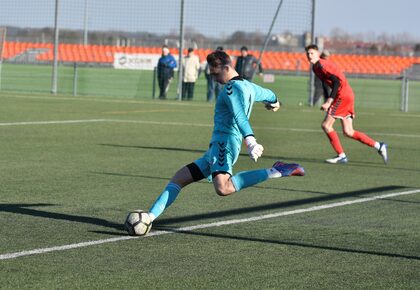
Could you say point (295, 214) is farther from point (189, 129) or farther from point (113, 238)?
point (189, 129)

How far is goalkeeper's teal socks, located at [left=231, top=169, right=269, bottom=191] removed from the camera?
9.88 meters

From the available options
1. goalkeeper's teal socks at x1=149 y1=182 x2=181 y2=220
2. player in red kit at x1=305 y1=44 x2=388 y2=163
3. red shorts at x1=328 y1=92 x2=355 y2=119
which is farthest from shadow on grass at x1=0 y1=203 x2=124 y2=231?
red shorts at x1=328 y1=92 x2=355 y2=119

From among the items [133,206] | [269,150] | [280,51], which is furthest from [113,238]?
[280,51]

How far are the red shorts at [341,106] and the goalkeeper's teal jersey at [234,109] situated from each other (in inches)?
336

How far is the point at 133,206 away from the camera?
11.5 m

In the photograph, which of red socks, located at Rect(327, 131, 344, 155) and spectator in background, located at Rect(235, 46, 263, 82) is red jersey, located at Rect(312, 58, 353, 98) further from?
spectator in background, located at Rect(235, 46, 263, 82)

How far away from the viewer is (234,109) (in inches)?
373

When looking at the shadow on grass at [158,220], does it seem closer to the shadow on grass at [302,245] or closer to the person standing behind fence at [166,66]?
the shadow on grass at [302,245]

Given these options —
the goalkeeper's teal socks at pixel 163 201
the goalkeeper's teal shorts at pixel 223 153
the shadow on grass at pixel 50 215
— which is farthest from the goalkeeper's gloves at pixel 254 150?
the shadow on grass at pixel 50 215

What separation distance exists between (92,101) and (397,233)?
2501cm

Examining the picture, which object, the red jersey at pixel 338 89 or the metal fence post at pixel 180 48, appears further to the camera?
the metal fence post at pixel 180 48

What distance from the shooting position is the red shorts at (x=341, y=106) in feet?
60.2

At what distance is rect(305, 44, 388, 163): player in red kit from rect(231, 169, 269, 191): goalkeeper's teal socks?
7.56 meters

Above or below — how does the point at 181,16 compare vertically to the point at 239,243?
above
